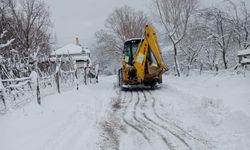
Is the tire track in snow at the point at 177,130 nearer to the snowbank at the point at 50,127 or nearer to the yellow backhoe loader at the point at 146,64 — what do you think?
the snowbank at the point at 50,127

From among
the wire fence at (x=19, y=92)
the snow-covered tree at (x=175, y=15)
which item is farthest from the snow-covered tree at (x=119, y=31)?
the wire fence at (x=19, y=92)

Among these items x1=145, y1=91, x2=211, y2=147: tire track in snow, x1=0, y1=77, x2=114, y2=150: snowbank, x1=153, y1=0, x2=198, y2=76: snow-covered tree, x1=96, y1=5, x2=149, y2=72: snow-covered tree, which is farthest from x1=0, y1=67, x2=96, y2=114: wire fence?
x1=96, y1=5, x2=149, y2=72: snow-covered tree

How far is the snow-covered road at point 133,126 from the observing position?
20.2 feet

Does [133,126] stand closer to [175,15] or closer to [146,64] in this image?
[146,64]

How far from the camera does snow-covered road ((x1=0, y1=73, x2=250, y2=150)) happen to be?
6.16 m

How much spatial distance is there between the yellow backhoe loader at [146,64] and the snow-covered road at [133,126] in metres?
5.80

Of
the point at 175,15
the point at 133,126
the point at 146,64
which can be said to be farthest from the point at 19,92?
the point at 175,15

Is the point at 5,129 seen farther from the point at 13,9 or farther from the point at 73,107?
the point at 13,9

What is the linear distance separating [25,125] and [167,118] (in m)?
4.04

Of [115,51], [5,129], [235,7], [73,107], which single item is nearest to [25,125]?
[5,129]

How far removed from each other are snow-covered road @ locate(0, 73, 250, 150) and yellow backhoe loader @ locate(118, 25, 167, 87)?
5801mm

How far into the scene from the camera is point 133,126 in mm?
7914

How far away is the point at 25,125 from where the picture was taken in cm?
783

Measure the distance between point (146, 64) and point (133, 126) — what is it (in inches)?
370
